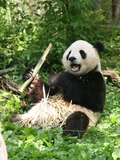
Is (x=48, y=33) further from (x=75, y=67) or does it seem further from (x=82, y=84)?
(x=82, y=84)

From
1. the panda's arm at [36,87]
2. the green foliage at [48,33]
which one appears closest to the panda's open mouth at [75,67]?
the panda's arm at [36,87]

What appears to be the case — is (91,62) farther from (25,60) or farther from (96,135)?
(25,60)

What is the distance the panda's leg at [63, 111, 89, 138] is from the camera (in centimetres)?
A: 532

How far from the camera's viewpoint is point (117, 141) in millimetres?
4805

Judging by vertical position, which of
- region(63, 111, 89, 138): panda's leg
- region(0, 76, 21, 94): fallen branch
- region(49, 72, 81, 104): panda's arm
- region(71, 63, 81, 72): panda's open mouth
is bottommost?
region(63, 111, 89, 138): panda's leg

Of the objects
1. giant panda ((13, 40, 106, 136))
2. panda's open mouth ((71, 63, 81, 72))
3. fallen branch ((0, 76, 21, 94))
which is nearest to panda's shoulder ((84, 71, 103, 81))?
giant panda ((13, 40, 106, 136))

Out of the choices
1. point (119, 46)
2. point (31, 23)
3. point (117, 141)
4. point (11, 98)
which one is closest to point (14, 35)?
point (31, 23)

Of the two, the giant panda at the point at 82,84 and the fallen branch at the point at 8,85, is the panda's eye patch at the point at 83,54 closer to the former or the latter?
the giant panda at the point at 82,84

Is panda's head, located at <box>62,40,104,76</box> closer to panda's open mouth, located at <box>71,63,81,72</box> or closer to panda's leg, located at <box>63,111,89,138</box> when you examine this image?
panda's open mouth, located at <box>71,63,81,72</box>

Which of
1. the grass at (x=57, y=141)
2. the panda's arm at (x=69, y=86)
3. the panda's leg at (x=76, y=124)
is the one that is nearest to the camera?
the grass at (x=57, y=141)

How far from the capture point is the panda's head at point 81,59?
19.2 feet

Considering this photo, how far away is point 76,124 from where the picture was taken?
17.6 ft

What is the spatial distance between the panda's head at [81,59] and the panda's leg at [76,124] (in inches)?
26.9

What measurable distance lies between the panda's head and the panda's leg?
0.68 meters
